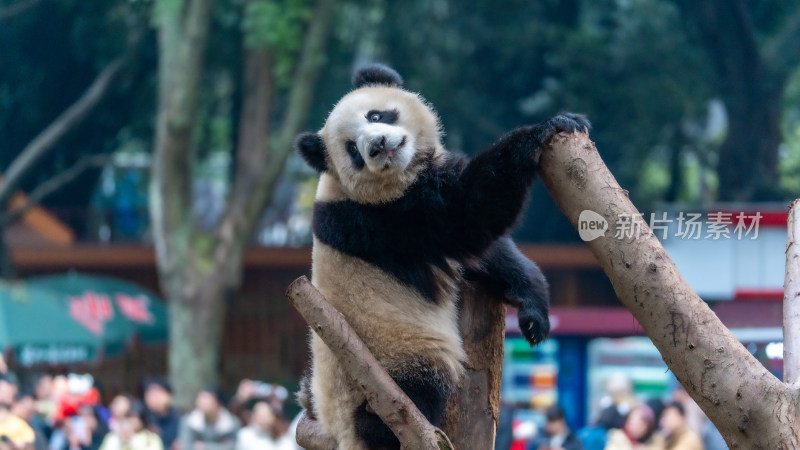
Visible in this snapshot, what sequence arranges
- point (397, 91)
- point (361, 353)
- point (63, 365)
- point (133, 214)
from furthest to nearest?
point (133, 214)
point (63, 365)
point (397, 91)
point (361, 353)

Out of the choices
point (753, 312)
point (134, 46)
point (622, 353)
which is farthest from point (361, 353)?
point (134, 46)

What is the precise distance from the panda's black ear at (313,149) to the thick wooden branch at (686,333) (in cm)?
129

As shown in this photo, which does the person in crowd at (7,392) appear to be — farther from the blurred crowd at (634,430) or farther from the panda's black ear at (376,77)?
the panda's black ear at (376,77)

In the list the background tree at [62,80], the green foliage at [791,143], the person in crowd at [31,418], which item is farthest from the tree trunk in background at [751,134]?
the person in crowd at [31,418]

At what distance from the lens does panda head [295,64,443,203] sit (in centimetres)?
348

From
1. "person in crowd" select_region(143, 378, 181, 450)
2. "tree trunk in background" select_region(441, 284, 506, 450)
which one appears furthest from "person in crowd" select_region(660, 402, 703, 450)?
"person in crowd" select_region(143, 378, 181, 450)

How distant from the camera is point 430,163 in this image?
3551 millimetres

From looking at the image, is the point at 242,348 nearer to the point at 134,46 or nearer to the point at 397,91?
the point at 134,46

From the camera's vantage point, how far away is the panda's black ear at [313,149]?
369 cm

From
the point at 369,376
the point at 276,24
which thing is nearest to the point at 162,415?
the point at 276,24

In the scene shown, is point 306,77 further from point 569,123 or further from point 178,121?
Answer: point 569,123

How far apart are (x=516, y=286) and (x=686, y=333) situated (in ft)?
3.64

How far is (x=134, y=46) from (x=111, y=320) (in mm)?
4006

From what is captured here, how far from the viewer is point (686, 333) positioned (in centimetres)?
250
